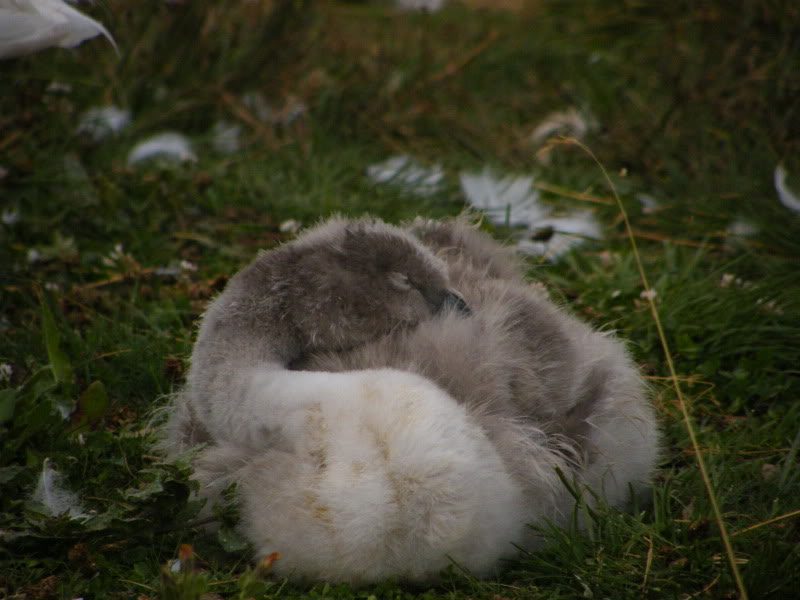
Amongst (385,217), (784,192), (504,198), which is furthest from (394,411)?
(784,192)

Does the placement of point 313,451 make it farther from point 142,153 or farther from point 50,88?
point 142,153

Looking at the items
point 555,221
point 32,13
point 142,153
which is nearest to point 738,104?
point 555,221

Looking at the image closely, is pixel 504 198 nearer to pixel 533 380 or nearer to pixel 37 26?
pixel 533 380

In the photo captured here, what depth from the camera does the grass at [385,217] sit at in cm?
241

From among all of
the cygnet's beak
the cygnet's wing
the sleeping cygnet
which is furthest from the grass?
the cygnet's wing

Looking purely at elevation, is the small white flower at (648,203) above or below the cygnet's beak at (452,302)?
below

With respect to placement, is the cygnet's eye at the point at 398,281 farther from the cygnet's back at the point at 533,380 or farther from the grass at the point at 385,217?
the grass at the point at 385,217

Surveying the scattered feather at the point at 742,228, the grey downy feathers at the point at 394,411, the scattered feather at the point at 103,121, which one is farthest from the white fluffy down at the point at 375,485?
the scattered feather at the point at 103,121

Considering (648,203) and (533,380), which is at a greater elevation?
(533,380)

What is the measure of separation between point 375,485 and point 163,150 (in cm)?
364

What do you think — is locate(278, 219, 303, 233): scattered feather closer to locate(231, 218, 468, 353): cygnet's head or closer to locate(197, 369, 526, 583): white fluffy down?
locate(231, 218, 468, 353): cygnet's head

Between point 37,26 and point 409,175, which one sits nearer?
point 37,26

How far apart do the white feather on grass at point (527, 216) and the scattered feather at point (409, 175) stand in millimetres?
183

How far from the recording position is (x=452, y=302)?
251cm
